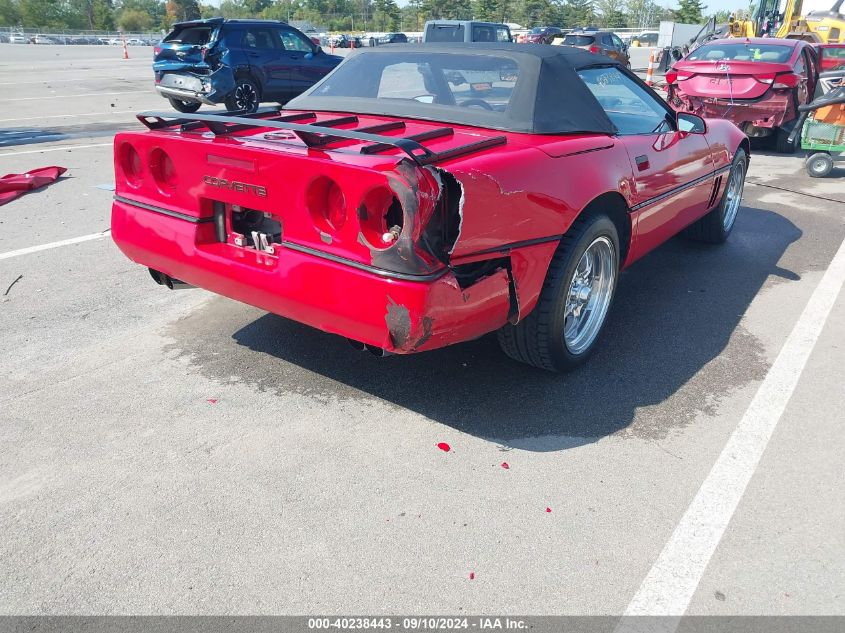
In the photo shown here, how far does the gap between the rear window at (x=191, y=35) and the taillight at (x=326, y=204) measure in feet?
37.8

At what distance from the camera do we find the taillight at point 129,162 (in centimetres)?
336

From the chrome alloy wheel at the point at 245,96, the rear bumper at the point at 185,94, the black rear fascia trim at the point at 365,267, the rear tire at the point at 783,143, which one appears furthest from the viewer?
the chrome alloy wheel at the point at 245,96

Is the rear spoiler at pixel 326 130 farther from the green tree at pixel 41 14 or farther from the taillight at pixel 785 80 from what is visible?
the green tree at pixel 41 14

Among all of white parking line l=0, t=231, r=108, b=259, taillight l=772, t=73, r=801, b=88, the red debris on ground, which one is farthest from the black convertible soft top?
taillight l=772, t=73, r=801, b=88

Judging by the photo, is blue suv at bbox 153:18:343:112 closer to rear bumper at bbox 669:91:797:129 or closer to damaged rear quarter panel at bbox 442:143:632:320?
rear bumper at bbox 669:91:797:129

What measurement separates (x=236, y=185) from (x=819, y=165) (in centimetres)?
821

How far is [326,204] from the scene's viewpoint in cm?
275

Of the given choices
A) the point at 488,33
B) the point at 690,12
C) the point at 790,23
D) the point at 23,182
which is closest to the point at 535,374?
the point at 23,182

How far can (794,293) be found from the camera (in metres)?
4.79

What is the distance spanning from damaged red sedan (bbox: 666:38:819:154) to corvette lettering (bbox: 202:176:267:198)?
807 cm

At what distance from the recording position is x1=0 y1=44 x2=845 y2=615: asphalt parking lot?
2188 mm

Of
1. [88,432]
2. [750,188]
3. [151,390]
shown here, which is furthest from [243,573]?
[750,188]

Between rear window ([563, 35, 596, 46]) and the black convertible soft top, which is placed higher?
the black convertible soft top

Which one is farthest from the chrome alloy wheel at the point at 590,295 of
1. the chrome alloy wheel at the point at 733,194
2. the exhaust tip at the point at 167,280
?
the chrome alloy wheel at the point at 733,194
